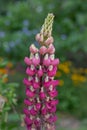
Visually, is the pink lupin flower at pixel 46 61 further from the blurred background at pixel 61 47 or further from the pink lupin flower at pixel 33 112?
the blurred background at pixel 61 47

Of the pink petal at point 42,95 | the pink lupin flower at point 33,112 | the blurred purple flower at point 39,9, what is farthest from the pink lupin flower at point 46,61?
the blurred purple flower at point 39,9

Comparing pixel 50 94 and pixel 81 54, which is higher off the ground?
pixel 81 54

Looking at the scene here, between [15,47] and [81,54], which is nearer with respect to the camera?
[15,47]

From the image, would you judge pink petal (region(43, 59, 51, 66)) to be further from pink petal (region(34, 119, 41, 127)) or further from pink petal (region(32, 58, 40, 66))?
pink petal (region(34, 119, 41, 127))

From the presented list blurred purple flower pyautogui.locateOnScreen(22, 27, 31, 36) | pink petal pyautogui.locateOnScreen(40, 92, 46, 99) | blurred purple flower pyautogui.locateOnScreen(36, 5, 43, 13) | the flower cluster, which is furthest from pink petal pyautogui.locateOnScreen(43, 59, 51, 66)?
blurred purple flower pyautogui.locateOnScreen(36, 5, 43, 13)

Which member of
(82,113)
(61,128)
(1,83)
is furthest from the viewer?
(82,113)

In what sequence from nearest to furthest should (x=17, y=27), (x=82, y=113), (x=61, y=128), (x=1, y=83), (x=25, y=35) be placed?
(x=1, y=83)
(x=61, y=128)
(x=82, y=113)
(x=25, y=35)
(x=17, y=27)

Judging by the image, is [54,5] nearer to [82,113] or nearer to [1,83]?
[82,113]

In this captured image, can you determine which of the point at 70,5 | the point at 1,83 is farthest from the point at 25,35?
the point at 1,83
